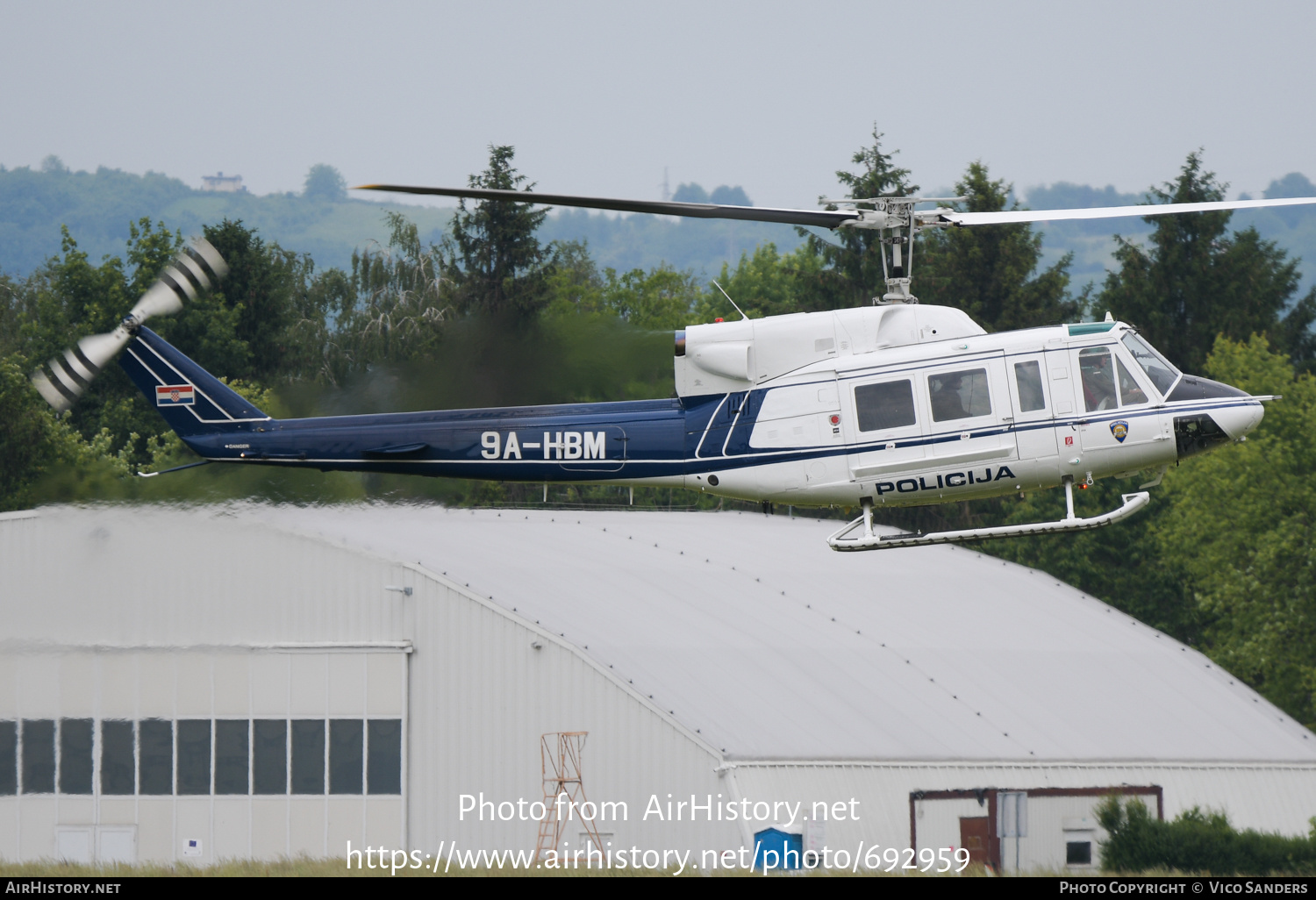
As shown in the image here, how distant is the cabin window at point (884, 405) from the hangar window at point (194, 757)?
63.2ft

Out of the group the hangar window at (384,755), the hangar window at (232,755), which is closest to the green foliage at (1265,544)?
the hangar window at (384,755)

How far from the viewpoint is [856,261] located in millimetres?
67375

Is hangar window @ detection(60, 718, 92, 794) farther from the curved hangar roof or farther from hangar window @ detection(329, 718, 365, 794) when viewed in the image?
hangar window @ detection(329, 718, 365, 794)

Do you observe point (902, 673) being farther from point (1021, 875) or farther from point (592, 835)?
point (592, 835)

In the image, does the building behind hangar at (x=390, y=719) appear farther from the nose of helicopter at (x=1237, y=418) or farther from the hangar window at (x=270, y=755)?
the nose of helicopter at (x=1237, y=418)

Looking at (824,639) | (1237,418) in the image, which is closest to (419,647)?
(824,639)

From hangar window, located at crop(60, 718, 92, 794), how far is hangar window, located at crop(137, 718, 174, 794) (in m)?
1.10

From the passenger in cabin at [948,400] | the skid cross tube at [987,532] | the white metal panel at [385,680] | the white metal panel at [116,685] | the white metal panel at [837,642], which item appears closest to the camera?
the skid cross tube at [987,532]

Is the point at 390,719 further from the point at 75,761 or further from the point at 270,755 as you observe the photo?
the point at 75,761

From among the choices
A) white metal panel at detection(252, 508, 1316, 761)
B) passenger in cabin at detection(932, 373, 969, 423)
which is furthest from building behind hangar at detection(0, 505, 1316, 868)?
passenger in cabin at detection(932, 373, 969, 423)

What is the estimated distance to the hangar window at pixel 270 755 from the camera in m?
34.1

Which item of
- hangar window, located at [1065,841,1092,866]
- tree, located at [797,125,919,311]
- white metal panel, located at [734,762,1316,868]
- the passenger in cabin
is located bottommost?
hangar window, located at [1065,841,1092,866]

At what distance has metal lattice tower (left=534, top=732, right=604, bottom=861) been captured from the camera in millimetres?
33781

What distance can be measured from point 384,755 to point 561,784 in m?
3.86
